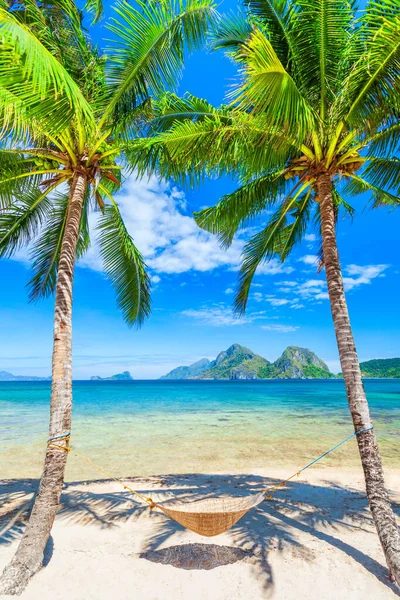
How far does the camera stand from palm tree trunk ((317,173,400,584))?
2.76 meters

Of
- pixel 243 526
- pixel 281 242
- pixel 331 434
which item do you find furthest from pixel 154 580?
pixel 331 434

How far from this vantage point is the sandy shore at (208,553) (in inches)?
100

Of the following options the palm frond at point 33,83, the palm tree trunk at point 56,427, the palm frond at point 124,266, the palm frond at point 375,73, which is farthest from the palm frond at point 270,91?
the palm frond at point 124,266

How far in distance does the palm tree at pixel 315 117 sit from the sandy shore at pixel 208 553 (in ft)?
1.79

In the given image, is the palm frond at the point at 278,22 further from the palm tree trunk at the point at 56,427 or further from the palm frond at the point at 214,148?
the palm tree trunk at the point at 56,427

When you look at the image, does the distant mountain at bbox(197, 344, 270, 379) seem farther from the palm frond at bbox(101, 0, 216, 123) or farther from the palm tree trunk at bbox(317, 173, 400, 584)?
the palm frond at bbox(101, 0, 216, 123)

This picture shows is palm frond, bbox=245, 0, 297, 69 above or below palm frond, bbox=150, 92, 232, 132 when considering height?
above

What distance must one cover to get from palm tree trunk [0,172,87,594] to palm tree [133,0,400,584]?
142cm

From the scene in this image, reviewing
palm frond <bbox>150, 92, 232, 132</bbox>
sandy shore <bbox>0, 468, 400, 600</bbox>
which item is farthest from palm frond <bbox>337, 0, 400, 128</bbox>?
sandy shore <bbox>0, 468, 400, 600</bbox>

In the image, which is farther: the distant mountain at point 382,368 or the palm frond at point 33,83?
the distant mountain at point 382,368

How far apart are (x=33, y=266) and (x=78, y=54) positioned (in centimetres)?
319

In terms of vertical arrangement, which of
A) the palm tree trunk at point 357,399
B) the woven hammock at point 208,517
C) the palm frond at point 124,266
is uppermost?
the palm frond at point 124,266

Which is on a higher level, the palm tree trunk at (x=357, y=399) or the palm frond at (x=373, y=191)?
the palm frond at (x=373, y=191)

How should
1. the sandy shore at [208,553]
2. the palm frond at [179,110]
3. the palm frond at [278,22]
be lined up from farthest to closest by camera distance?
the palm frond at [179,110] → the palm frond at [278,22] → the sandy shore at [208,553]
